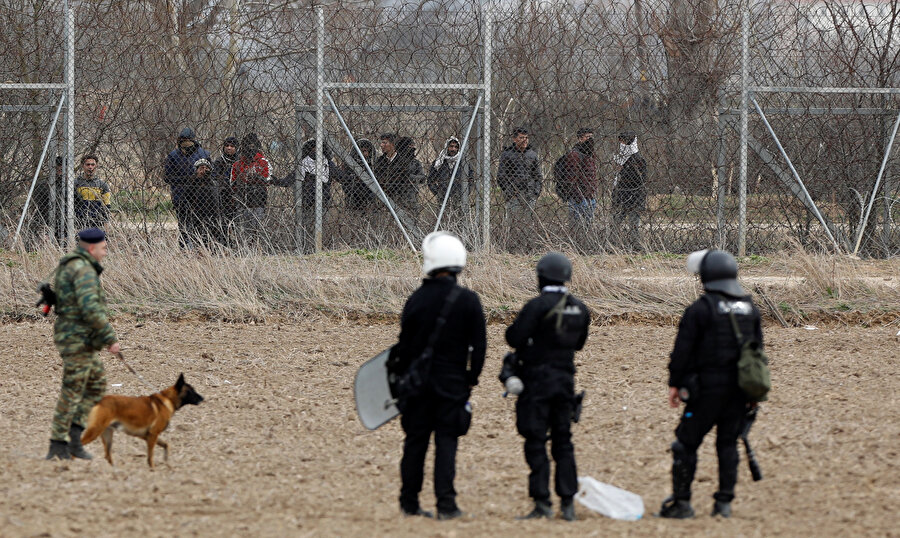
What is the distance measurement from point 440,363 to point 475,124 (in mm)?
8198

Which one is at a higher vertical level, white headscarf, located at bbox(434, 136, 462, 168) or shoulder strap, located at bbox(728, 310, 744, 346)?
white headscarf, located at bbox(434, 136, 462, 168)

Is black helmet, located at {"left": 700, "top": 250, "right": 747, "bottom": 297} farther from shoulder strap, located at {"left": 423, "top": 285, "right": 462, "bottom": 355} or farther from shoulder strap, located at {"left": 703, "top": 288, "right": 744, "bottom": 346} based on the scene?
shoulder strap, located at {"left": 423, "top": 285, "right": 462, "bottom": 355}

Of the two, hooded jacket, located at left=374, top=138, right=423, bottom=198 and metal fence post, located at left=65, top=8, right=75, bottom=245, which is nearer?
metal fence post, located at left=65, top=8, right=75, bottom=245

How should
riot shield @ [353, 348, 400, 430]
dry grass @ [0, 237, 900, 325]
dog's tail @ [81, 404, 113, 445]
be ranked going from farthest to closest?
dry grass @ [0, 237, 900, 325], dog's tail @ [81, 404, 113, 445], riot shield @ [353, 348, 400, 430]

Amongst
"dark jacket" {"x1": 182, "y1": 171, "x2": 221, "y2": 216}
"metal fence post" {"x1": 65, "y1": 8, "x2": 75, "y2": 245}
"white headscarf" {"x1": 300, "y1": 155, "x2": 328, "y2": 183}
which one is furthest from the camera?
"white headscarf" {"x1": 300, "y1": 155, "x2": 328, "y2": 183}

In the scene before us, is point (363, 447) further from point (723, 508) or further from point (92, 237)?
point (723, 508)

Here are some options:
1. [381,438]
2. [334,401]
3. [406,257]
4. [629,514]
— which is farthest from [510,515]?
[406,257]

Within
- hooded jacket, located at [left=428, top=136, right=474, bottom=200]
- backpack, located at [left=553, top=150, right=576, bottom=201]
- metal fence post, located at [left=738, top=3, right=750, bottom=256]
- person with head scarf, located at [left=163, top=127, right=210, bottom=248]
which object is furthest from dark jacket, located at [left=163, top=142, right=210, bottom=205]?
metal fence post, located at [left=738, top=3, right=750, bottom=256]

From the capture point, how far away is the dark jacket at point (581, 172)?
539 inches

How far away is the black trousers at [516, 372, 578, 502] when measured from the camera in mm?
5590

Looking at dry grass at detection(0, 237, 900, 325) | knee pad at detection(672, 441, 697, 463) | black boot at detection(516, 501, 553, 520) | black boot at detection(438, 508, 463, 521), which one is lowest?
black boot at detection(438, 508, 463, 521)

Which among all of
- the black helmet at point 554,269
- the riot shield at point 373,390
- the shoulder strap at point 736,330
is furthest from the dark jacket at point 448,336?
the shoulder strap at point 736,330

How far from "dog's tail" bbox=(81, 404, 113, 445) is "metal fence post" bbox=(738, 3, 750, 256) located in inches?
351

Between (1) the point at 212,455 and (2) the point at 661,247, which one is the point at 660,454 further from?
(2) the point at 661,247
